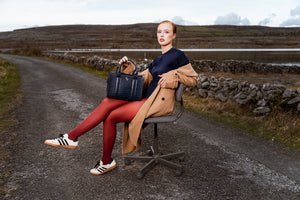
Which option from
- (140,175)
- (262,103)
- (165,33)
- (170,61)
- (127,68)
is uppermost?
(165,33)

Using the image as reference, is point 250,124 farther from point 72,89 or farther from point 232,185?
point 72,89

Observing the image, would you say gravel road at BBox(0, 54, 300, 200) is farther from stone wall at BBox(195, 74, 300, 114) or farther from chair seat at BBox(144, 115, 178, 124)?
stone wall at BBox(195, 74, 300, 114)

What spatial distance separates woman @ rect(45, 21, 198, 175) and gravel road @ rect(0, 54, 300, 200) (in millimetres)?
410

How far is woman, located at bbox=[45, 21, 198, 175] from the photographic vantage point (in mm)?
3123

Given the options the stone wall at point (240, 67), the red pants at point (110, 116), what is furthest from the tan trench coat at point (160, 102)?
the stone wall at point (240, 67)

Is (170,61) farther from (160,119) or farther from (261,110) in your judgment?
(261,110)

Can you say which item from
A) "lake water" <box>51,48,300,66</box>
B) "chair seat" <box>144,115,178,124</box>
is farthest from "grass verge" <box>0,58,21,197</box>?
"lake water" <box>51,48,300,66</box>

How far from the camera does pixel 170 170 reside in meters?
3.52

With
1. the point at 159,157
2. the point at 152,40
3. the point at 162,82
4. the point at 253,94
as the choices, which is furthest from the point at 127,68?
the point at 152,40

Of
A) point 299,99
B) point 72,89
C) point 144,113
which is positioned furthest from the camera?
point 72,89

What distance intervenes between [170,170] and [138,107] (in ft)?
3.75

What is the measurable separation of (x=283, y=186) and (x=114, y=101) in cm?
260

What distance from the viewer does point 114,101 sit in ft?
10.6

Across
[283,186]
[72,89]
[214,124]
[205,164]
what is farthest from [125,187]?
[72,89]
